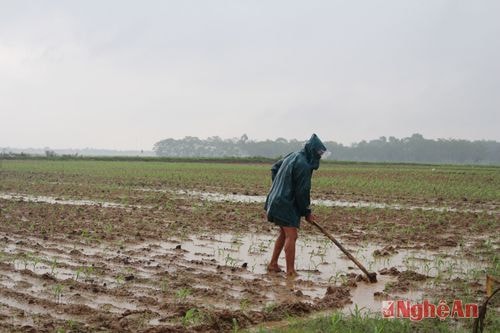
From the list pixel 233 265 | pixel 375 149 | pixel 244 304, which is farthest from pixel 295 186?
pixel 375 149

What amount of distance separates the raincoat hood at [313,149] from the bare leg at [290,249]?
2.78 feet

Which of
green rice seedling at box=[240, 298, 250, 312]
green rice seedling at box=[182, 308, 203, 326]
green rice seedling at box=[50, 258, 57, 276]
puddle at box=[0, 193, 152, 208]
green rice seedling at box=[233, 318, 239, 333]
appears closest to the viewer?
green rice seedling at box=[233, 318, 239, 333]

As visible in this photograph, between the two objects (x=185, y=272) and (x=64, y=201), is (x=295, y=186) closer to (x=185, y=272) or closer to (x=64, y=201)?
(x=185, y=272)

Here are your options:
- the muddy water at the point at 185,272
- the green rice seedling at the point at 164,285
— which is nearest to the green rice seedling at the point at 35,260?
the muddy water at the point at 185,272

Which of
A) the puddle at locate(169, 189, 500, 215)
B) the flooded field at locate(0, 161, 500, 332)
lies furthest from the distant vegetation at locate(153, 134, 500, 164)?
the flooded field at locate(0, 161, 500, 332)

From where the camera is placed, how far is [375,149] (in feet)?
375

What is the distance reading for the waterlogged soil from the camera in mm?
4656

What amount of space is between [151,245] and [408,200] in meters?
10.3

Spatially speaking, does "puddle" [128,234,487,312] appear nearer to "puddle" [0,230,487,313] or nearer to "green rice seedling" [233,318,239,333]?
"puddle" [0,230,487,313]

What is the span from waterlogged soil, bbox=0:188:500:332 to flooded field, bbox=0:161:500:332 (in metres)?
0.02

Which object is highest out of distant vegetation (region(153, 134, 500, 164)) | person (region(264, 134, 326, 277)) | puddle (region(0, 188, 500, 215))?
distant vegetation (region(153, 134, 500, 164))

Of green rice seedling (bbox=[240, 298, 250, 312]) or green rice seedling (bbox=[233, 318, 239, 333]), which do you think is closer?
green rice seedling (bbox=[233, 318, 239, 333])

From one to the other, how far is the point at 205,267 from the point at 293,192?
1516 millimetres

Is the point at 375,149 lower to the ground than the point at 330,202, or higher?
higher
